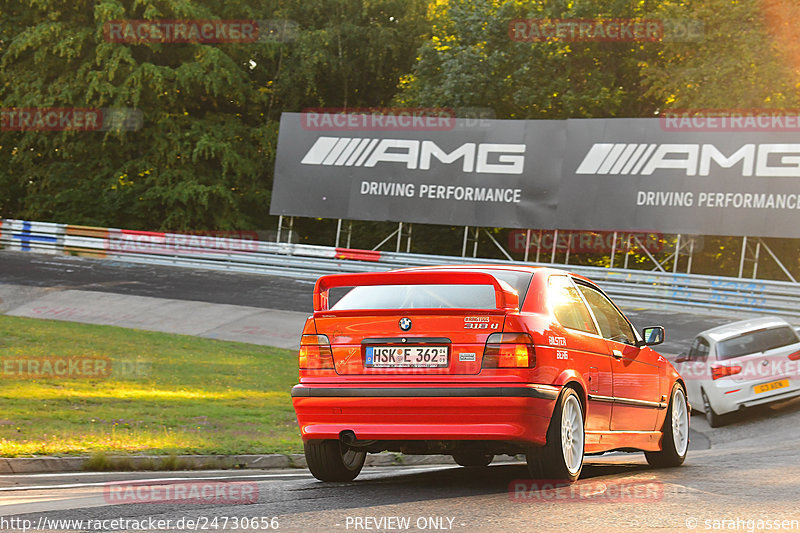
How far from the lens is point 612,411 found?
817cm

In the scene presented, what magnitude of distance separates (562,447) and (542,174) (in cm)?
2400

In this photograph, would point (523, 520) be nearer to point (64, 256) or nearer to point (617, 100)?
point (64, 256)

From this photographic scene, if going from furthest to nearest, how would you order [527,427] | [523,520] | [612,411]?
[612,411] → [527,427] → [523,520]

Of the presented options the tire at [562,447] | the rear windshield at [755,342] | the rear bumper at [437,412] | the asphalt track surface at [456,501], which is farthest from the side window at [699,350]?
the rear bumper at [437,412]

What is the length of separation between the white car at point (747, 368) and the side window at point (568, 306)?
24.4ft

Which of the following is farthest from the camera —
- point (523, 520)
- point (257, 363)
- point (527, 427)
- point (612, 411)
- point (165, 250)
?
point (165, 250)

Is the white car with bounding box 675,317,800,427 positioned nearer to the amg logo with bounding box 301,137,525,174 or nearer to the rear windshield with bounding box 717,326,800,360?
the rear windshield with bounding box 717,326,800,360

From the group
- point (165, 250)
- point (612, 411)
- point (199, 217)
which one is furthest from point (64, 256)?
Answer: point (612, 411)

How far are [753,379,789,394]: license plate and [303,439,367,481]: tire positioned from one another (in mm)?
8545

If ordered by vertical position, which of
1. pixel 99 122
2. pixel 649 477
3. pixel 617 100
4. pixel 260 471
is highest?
pixel 617 100

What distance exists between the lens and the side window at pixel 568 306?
24.8 feet

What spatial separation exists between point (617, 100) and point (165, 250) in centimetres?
1641

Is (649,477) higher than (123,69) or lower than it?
lower

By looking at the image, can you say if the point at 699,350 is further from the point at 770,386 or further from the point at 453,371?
the point at 453,371
